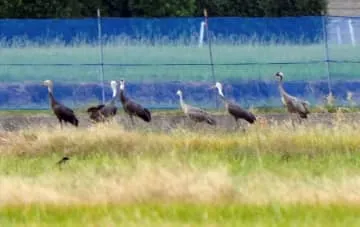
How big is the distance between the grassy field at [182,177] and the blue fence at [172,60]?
20.1 feet

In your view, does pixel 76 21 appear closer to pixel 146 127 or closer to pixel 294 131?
pixel 146 127

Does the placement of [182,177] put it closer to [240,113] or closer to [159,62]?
[240,113]

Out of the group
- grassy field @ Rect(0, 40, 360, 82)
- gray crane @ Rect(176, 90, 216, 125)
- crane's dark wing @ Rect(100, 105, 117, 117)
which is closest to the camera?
crane's dark wing @ Rect(100, 105, 117, 117)

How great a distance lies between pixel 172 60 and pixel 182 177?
16.2 meters

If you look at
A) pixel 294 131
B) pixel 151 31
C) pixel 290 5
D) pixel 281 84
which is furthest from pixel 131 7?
pixel 294 131

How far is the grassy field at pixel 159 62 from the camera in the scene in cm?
2673

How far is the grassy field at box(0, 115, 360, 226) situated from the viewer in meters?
10.6

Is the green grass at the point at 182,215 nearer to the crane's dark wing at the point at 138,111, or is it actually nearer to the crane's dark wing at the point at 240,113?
the crane's dark wing at the point at 240,113

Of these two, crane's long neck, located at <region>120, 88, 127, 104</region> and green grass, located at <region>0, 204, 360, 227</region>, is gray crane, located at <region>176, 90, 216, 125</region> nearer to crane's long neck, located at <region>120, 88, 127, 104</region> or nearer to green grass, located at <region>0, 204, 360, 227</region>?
crane's long neck, located at <region>120, 88, 127, 104</region>

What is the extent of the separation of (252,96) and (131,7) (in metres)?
18.0

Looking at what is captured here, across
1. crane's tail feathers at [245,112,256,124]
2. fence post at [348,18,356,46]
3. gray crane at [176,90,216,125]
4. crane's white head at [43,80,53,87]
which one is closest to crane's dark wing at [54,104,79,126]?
crane's white head at [43,80,53,87]

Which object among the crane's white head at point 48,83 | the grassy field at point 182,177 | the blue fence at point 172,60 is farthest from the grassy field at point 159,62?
the grassy field at point 182,177

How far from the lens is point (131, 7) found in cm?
4350

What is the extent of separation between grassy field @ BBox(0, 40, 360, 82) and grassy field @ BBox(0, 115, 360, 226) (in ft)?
22.2
